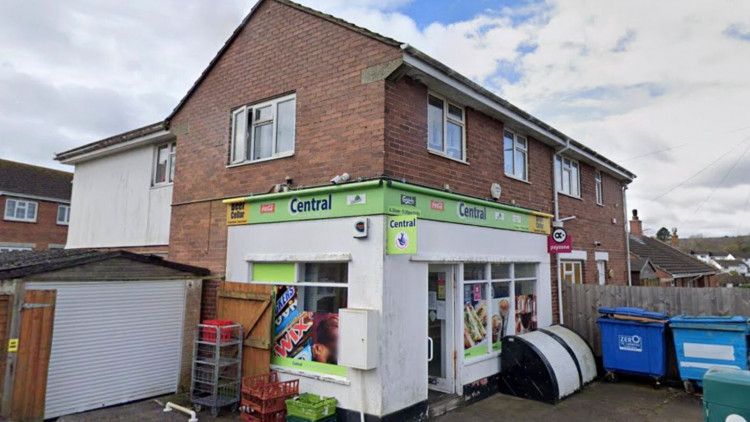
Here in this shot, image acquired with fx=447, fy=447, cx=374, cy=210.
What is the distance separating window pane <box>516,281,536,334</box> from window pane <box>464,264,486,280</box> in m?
1.46

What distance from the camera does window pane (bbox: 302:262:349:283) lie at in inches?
263

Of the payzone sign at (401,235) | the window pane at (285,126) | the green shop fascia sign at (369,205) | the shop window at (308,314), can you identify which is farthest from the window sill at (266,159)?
the payzone sign at (401,235)

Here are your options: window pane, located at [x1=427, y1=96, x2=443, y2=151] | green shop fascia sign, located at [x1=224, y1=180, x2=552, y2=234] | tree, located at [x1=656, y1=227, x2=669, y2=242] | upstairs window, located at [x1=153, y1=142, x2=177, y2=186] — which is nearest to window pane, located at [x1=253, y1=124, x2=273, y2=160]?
green shop fascia sign, located at [x1=224, y1=180, x2=552, y2=234]

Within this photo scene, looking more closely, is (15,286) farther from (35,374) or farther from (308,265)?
(308,265)

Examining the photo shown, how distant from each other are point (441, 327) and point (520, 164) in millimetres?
4505

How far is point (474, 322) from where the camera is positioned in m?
8.05

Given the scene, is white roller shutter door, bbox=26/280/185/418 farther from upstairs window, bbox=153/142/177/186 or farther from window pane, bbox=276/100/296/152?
upstairs window, bbox=153/142/177/186

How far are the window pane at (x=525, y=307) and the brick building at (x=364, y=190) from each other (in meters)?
0.04

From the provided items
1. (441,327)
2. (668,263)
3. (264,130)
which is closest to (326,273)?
(441,327)

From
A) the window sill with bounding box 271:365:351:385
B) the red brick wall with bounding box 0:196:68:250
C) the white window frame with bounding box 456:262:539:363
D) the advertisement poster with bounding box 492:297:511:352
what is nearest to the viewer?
the window sill with bounding box 271:365:351:385

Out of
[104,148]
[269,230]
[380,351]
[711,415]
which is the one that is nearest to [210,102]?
[269,230]

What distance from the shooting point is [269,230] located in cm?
768

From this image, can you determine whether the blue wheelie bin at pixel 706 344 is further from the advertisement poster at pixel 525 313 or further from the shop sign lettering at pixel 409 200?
the shop sign lettering at pixel 409 200

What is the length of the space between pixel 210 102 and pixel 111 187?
15.6ft
